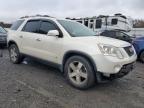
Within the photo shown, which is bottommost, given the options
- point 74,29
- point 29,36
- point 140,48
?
point 140,48

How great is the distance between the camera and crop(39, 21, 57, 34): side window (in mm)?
6288

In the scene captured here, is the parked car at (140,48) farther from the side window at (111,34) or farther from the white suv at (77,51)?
the side window at (111,34)

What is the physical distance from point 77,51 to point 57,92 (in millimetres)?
1084

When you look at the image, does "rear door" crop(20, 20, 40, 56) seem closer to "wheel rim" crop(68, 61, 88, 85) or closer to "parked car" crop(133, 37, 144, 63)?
"wheel rim" crop(68, 61, 88, 85)

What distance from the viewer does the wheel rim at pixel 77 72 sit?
5285mm

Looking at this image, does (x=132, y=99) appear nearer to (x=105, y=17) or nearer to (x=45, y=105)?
(x=45, y=105)

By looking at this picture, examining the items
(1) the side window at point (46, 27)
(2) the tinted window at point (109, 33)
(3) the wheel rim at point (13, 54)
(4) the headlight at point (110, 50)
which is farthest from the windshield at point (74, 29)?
(2) the tinted window at point (109, 33)

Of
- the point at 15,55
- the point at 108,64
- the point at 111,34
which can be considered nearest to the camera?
the point at 108,64

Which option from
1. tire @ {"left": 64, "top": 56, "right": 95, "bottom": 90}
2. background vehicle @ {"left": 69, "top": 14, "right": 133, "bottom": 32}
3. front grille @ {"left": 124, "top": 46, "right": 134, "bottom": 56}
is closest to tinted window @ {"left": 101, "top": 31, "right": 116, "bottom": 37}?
background vehicle @ {"left": 69, "top": 14, "right": 133, "bottom": 32}

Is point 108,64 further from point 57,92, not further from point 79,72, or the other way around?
point 57,92

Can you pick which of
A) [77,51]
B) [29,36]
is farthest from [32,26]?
[77,51]

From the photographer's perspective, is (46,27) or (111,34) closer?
(46,27)

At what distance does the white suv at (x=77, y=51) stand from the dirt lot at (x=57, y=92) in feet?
1.34

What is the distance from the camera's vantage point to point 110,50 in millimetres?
5008
